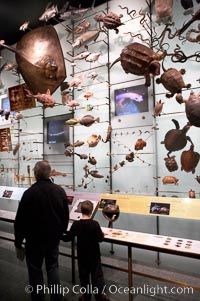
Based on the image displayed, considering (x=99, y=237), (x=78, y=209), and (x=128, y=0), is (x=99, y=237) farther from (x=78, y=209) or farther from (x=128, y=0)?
(x=128, y=0)

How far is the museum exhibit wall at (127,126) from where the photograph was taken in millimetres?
3666

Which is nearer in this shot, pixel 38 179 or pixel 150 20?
pixel 38 179

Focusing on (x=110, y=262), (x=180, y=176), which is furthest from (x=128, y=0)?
(x=110, y=262)

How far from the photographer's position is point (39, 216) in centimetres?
227

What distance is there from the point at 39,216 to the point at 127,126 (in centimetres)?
238

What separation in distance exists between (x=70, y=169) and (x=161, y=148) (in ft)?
6.15

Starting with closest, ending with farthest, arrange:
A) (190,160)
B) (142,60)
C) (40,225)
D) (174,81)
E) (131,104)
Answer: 1. (40,225)
2. (174,81)
3. (142,60)
4. (190,160)
5. (131,104)

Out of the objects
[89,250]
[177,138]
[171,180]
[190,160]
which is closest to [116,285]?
[89,250]

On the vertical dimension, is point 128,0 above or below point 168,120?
above

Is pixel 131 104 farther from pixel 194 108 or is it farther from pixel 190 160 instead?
pixel 194 108

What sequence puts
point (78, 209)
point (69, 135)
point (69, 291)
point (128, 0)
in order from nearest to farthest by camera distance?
point (69, 291)
point (78, 209)
point (128, 0)
point (69, 135)

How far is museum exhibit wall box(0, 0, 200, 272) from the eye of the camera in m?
3.67

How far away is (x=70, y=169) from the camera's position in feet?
16.2

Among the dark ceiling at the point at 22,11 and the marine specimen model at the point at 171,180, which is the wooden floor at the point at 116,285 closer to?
the marine specimen model at the point at 171,180
